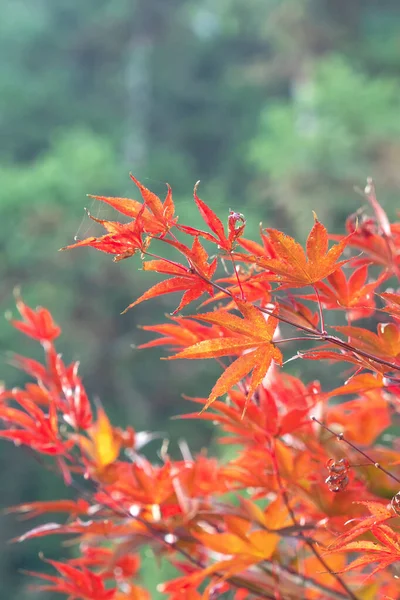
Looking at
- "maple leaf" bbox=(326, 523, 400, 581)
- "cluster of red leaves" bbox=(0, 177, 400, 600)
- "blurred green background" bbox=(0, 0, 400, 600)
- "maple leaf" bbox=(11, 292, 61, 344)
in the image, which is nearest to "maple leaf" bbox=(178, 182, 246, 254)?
"cluster of red leaves" bbox=(0, 177, 400, 600)

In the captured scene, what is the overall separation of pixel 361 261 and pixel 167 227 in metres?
0.17

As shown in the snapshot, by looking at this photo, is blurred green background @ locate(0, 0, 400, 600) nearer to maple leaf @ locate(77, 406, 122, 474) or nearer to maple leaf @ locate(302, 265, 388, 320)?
maple leaf @ locate(77, 406, 122, 474)

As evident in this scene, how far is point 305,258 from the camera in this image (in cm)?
25

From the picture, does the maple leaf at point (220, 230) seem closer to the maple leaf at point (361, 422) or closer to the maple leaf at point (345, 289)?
the maple leaf at point (345, 289)

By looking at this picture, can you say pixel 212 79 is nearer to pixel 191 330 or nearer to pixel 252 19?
pixel 252 19

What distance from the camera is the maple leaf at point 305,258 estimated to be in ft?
0.81

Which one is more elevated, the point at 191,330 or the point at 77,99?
the point at 191,330

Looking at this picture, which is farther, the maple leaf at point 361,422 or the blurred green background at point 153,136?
the blurred green background at point 153,136

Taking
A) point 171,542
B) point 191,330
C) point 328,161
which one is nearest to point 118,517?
point 171,542

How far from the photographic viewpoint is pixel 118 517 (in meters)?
0.44

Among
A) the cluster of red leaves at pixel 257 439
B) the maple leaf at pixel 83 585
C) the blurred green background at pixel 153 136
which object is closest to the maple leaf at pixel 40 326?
the cluster of red leaves at pixel 257 439

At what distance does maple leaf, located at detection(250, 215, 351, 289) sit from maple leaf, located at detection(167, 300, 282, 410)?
16 millimetres

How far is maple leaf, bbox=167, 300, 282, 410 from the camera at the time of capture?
240 millimetres

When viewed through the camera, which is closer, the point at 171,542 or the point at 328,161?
the point at 171,542
